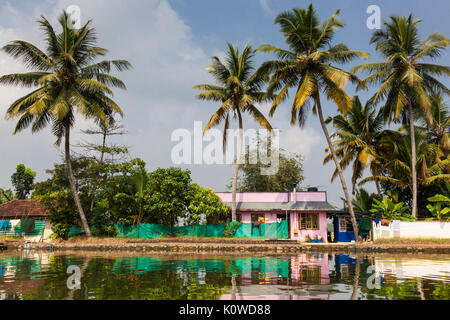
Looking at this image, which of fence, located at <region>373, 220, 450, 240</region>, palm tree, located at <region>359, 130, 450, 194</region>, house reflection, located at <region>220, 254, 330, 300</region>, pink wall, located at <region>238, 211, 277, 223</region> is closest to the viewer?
house reflection, located at <region>220, 254, 330, 300</region>

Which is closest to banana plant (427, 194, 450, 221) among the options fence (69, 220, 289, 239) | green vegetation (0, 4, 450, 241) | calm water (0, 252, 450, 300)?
green vegetation (0, 4, 450, 241)

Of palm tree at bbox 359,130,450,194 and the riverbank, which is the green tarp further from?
palm tree at bbox 359,130,450,194

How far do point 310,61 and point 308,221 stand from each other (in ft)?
37.7

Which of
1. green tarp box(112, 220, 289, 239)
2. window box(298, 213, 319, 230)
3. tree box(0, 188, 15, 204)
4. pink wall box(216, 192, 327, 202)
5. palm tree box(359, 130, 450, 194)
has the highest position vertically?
palm tree box(359, 130, 450, 194)

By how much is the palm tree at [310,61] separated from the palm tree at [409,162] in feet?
19.0

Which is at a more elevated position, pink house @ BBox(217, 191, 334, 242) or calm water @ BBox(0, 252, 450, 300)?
pink house @ BBox(217, 191, 334, 242)

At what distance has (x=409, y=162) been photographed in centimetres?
2634

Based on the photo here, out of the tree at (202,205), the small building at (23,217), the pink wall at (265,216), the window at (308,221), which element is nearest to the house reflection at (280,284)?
the tree at (202,205)

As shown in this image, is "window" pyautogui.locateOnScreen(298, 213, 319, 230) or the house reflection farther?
"window" pyautogui.locateOnScreen(298, 213, 319, 230)

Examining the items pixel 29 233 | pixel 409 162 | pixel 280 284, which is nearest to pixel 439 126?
pixel 409 162

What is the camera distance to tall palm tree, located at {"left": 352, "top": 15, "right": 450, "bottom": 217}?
24.3 metres

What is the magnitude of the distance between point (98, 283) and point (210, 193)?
1672 centimetres

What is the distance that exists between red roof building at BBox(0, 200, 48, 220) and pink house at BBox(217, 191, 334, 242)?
1520 cm

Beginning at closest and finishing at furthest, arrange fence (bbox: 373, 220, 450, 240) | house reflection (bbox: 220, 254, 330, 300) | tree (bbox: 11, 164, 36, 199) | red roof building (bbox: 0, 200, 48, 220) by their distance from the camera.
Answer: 1. house reflection (bbox: 220, 254, 330, 300)
2. fence (bbox: 373, 220, 450, 240)
3. red roof building (bbox: 0, 200, 48, 220)
4. tree (bbox: 11, 164, 36, 199)
